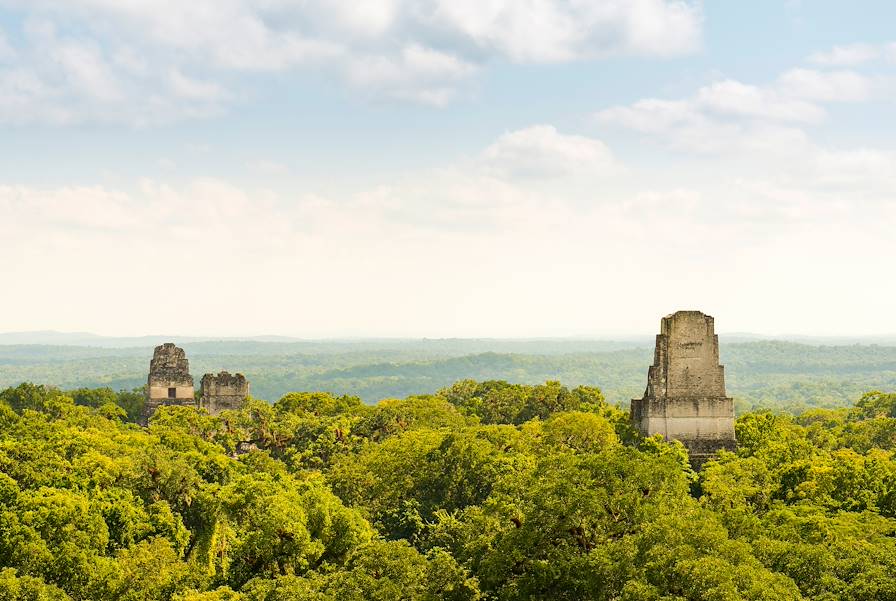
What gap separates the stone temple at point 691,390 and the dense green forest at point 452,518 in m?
1.43

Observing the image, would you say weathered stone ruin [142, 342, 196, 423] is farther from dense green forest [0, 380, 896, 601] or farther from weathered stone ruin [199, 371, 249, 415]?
dense green forest [0, 380, 896, 601]

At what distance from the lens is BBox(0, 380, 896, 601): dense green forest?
88.3 feet

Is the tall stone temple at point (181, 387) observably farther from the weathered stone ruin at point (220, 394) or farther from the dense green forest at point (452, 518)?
the dense green forest at point (452, 518)

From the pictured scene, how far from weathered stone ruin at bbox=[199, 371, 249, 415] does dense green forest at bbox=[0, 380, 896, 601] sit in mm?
19835

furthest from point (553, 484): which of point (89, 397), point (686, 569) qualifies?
point (89, 397)

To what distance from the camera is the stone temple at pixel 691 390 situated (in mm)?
45625

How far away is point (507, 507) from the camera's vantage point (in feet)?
106

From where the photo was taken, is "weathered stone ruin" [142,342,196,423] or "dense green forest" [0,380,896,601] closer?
"dense green forest" [0,380,896,601]

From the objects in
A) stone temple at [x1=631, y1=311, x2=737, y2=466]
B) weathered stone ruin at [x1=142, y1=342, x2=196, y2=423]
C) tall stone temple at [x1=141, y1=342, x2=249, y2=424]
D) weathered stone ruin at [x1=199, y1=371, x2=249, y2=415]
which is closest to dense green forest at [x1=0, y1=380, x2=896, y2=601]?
stone temple at [x1=631, y1=311, x2=737, y2=466]

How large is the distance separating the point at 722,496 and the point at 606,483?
9.10 meters

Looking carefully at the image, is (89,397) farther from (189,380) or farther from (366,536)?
(366,536)

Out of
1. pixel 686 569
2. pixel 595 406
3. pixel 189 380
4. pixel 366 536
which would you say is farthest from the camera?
pixel 189 380

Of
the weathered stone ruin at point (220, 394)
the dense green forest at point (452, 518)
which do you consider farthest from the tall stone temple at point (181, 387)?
the dense green forest at point (452, 518)

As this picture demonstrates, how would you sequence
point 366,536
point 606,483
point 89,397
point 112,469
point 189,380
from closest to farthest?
point 606,483 < point 366,536 < point 112,469 < point 189,380 < point 89,397
